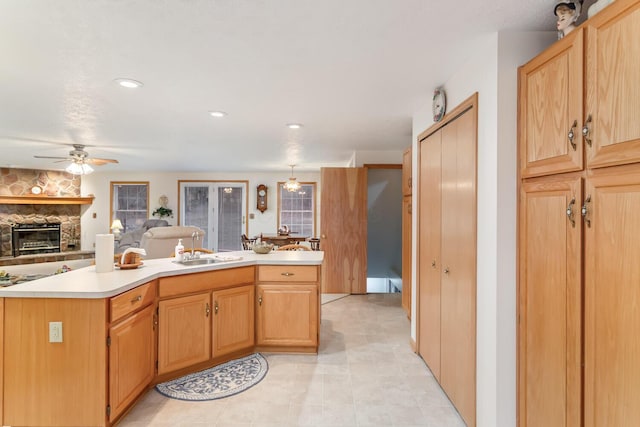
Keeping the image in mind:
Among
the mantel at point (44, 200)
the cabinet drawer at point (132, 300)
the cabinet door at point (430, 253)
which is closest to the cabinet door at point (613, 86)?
the cabinet door at point (430, 253)

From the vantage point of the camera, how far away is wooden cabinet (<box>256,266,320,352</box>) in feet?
10.1

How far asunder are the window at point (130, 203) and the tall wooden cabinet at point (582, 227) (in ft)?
29.4

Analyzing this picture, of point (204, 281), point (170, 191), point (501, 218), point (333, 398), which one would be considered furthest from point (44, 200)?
point (501, 218)

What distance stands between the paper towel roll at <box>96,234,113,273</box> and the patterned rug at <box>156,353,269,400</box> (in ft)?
3.15

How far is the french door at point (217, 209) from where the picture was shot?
342 inches

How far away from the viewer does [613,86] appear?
3.74 ft

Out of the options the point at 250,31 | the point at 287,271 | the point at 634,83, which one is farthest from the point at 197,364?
the point at 634,83

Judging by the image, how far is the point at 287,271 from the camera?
10.1 ft

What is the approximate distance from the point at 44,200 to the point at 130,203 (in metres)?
1.73

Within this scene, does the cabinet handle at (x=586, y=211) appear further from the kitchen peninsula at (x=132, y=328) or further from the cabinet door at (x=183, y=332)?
the cabinet door at (x=183, y=332)

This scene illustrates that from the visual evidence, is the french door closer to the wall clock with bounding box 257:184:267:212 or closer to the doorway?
the wall clock with bounding box 257:184:267:212

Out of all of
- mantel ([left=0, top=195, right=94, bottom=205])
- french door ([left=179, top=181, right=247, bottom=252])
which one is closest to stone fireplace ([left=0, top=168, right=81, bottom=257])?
mantel ([left=0, top=195, right=94, bottom=205])

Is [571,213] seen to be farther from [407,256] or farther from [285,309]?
[407,256]

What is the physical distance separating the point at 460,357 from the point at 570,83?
1643 mm
